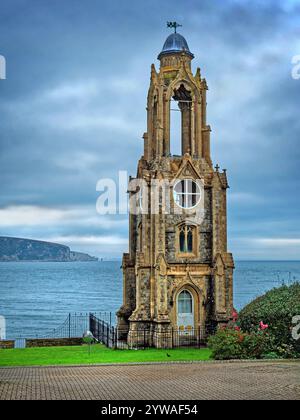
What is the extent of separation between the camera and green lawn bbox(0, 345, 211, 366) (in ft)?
90.4

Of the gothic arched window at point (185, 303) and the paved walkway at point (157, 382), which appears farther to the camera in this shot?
the gothic arched window at point (185, 303)

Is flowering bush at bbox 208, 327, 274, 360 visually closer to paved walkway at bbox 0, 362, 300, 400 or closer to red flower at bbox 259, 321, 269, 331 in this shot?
red flower at bbox 259, 321, 269, 331

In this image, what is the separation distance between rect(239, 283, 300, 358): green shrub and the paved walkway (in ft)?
7.78

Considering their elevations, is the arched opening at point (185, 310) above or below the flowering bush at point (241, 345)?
above

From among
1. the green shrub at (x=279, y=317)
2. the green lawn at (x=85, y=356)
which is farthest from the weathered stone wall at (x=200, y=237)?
the green shrub at (x=279, y=317)

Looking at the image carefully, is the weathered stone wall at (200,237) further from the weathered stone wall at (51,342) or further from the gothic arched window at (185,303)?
the weathered stone wall at (51,342)

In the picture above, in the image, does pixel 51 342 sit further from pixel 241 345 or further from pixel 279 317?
pixel 279 317

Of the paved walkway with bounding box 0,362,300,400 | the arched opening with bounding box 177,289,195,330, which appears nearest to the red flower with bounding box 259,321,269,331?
the paved walkway with bounding box 0,362,300,400

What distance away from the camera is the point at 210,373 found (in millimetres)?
21250

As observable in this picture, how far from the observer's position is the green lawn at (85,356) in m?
27.6

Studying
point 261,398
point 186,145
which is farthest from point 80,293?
point 261,398

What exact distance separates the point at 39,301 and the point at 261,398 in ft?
323

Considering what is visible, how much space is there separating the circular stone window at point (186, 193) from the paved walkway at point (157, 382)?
44.8 feet

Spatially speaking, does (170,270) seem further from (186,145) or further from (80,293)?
(80,293)
